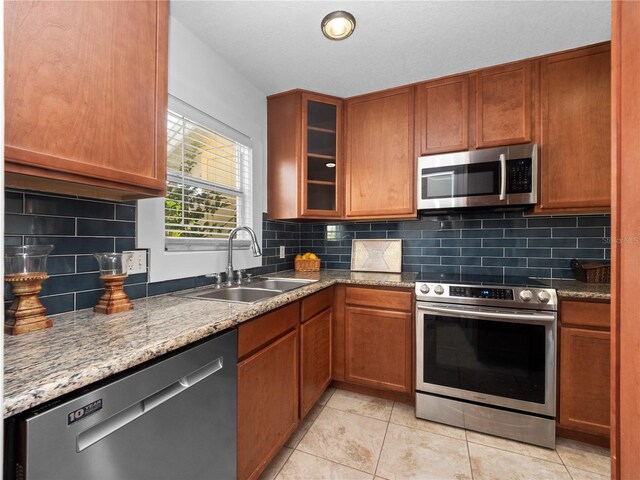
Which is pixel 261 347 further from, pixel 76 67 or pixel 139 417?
pixel 76 67

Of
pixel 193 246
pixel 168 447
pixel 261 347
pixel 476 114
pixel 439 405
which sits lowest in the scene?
pixel 439 405

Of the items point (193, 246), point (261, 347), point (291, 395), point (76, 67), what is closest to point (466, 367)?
point (291, 395)

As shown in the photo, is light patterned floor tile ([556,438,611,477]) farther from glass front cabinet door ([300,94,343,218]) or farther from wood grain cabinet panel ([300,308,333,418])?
glass front cabinet door ([300,94,343,218])

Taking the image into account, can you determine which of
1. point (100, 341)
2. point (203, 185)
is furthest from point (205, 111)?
point (100, 341)

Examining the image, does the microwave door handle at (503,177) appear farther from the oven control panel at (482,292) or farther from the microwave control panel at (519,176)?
the oven control panel at (482,292)

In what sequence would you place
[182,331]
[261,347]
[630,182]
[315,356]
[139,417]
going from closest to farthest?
1. [630,182]
2. [139,417]
3. [182,331]
4. [261,347]
5. [315,356]

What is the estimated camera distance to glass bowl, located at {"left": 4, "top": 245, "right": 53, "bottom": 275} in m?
0.94

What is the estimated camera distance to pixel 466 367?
1.86 m

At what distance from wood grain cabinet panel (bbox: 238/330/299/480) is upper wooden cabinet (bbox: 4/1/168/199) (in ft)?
2.93

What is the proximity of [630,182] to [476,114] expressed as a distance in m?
1.74

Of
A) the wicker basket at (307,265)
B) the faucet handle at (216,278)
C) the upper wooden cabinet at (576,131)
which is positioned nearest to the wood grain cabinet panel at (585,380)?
the upper wooden cabinet at (576,131)

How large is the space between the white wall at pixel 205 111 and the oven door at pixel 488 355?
1.42 metres

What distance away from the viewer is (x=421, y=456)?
162cm

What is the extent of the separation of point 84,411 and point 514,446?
214cm
